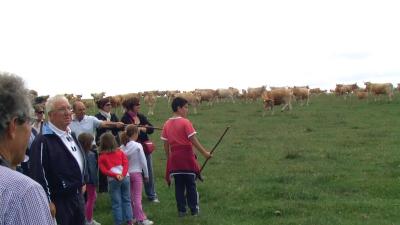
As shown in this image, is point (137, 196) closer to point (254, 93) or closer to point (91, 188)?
point (91, 188)

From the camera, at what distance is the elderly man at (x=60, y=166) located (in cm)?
609

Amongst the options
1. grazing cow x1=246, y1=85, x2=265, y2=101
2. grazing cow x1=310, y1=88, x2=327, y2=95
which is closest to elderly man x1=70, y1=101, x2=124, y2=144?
grazing cow x1=246, y1=85, x2=265, y2=101

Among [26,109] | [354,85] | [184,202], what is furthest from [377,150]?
[354,85]

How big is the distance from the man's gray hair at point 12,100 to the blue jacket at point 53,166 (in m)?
3.27

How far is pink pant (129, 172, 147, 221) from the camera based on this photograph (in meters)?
9.91

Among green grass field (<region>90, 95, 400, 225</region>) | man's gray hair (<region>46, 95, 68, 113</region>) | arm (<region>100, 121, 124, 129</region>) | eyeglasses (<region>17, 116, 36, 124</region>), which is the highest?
eyeglasses (<region>17, 116, 36, 124</region>)

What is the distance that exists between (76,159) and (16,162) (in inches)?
135

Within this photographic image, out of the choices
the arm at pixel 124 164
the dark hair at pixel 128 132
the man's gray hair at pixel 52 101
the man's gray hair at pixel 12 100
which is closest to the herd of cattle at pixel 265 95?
the dark hair at pixel 128 132

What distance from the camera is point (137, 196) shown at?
10.0 m

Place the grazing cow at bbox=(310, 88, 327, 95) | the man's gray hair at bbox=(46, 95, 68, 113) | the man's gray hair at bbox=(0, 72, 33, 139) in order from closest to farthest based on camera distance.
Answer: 1. the man's gray hair at bbox=(0, 72, 33, 139)
2. the man's gray hair at bbox=(46, 95, 68, 113)
3. the grazing cow at bbox=(310, 88, 327, 95)

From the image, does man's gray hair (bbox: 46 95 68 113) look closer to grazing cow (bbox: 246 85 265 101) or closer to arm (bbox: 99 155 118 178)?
arm (bbox: 99 155 118 178)

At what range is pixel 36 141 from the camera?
615 cm

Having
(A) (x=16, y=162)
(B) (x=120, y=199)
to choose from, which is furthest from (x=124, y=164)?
(A) (x=16, y=162)

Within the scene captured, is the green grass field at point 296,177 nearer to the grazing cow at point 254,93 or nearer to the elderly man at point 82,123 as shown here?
the elderly man at point 82,123
